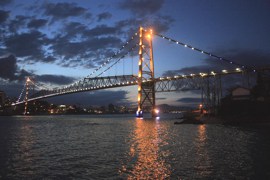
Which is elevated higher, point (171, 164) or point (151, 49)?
point (151, 49)

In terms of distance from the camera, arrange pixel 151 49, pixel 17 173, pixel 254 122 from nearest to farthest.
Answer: pixel 17 173
pixel 254 122
pixel 151 49

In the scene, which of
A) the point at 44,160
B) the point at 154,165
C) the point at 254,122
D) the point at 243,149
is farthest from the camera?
the point at 254,122

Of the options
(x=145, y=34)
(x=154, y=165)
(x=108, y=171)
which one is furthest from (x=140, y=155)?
(x=145, y=34)

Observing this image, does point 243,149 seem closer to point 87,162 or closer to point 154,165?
point 154,165

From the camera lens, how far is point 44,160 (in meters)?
17.0

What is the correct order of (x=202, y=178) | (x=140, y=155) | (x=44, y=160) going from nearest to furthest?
(x=202, y=178) → (x=44, y=160) → (x=140, y=155)

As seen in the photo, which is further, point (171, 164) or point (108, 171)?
point (171, 164)

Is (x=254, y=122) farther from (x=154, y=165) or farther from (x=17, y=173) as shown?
(x=17, y=173)

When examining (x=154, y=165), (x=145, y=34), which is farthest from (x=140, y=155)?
(x=145, y=34)

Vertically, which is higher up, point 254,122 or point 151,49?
point 151,49

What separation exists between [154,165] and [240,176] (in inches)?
171

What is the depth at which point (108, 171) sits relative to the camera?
14.0 m

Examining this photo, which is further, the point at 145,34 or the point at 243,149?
the point at 145,34

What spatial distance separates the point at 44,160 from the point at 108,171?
486cm
